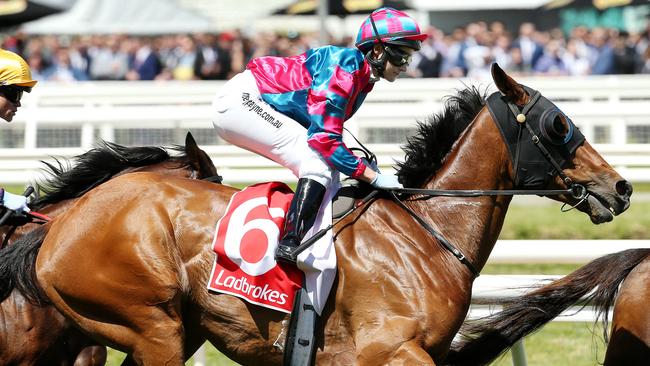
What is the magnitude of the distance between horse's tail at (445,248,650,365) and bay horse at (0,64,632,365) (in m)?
0.50

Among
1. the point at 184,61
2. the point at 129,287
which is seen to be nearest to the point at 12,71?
the point at 129,287

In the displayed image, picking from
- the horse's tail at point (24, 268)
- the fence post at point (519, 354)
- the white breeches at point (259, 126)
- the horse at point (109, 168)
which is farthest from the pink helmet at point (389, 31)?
the fence post at point (519, 354)

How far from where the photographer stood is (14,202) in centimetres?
484

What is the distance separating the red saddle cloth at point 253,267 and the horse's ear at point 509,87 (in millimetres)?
989

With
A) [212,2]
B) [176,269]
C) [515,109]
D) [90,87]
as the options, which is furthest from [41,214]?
[212,2]

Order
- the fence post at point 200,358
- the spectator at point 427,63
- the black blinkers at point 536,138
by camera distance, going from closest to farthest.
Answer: the black blinkers at point 536,138 → the fence post at point 200,358 → the spectator at point 427,63

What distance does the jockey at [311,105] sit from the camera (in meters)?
4.18

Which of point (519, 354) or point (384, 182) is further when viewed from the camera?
point (519, 354)

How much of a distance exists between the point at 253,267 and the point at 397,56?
975 millimetres

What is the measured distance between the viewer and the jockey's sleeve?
414 centimetres

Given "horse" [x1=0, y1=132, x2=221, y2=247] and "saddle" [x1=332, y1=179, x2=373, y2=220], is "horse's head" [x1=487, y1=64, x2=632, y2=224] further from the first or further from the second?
"horse" [x1=0, y1=132, x2=221, y2=247]

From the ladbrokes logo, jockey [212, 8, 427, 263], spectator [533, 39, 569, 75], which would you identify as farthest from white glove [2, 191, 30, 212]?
spectator [533, 39, 569, 75]

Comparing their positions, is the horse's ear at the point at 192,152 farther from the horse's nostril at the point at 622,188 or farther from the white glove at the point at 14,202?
the horse's nostril at the point at 622,188

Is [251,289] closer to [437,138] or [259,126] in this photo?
[259,126]
